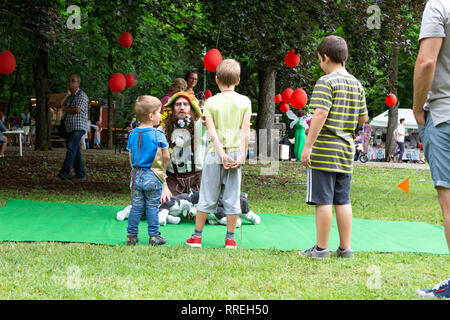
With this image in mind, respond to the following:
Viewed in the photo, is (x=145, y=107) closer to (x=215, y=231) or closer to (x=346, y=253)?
(x=215, y=231)

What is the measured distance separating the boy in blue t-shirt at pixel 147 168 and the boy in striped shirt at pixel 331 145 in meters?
1.48

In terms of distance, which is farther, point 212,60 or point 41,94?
point 41,94

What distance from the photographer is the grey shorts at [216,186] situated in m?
5.17

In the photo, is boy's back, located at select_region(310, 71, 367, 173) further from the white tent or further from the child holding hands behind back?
the white tent

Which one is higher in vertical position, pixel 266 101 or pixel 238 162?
pixel 266 101

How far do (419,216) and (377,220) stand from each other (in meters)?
1.02

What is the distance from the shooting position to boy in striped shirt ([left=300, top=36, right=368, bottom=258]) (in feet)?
15.1

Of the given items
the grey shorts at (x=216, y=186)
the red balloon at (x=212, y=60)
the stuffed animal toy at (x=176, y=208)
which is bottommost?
the stuffed animal toy at (x=176, y=208)

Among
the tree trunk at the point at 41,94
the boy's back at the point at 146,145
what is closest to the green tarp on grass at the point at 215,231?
the boy's back at the point at 146,145

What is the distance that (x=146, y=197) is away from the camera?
5242 millimetres

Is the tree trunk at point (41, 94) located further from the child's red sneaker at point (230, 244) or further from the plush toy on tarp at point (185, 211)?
the child's red sneaker at point (230, 244)

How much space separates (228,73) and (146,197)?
1446 millimetres

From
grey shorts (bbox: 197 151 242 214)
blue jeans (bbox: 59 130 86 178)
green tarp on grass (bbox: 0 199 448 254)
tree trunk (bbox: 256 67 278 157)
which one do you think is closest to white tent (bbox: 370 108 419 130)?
tree trunk (bbox: 256 67 278 157)

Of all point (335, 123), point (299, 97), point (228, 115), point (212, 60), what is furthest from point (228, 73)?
point (299, 97)
